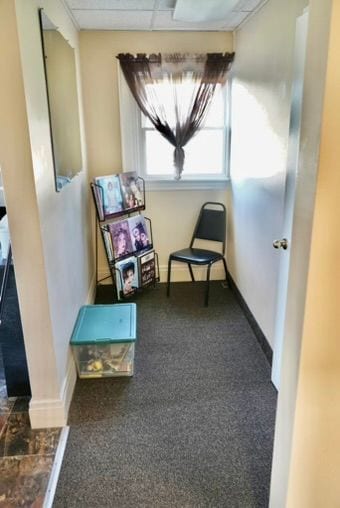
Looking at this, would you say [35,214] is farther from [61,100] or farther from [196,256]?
[196,256]

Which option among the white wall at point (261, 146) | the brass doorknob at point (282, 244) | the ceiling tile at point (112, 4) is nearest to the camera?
the brass doorknob at point (282, 244)

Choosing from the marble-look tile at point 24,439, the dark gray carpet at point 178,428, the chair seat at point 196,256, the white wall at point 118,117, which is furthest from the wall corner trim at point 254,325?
the marble-look tile at point 24,439

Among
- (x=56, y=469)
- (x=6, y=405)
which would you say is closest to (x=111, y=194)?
(x=6, y=405)

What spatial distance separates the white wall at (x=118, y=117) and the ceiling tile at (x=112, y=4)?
2.04 feet

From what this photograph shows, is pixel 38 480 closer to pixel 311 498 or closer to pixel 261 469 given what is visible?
pixel 261 469

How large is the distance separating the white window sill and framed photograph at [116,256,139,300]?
704mm

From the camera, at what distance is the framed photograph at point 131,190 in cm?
345

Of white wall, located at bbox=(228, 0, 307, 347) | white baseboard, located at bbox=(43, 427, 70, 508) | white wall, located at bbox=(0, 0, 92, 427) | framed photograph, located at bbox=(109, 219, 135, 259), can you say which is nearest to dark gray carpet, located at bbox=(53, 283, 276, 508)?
white baseboard, located at bbox=(43, 427, 70, 508)

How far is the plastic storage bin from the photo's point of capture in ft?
7.74

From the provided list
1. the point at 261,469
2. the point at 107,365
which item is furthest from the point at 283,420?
the point at 107,365

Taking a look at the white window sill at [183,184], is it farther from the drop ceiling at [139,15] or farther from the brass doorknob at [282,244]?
the brass doorknob at [282,244]

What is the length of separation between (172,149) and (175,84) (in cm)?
54

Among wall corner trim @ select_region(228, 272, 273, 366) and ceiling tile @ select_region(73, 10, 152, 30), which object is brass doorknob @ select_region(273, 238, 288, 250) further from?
ceiling tile @ select_region(73, 10, 152, 30)

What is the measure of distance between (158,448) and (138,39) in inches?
119
